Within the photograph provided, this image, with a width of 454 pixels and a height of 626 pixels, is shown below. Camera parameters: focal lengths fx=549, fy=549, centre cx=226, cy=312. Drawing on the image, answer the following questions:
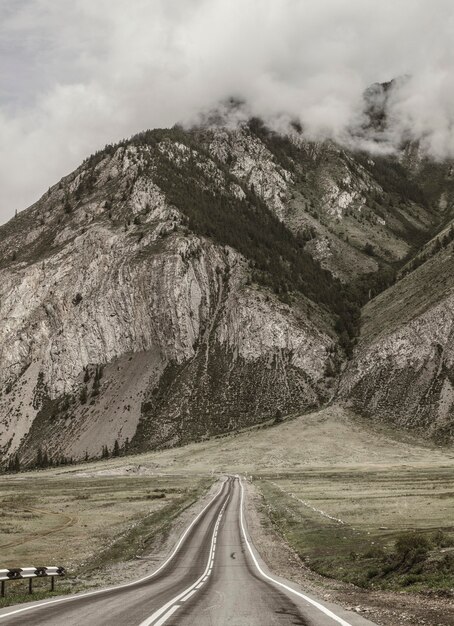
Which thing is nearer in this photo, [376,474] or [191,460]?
[376,474]

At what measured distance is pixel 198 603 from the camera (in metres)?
19.2

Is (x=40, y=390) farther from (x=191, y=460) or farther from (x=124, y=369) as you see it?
(x=191, y=460)

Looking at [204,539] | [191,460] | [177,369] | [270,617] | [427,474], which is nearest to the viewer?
[270,617]

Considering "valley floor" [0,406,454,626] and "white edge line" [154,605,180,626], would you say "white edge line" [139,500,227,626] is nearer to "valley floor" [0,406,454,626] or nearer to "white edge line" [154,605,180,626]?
"white edge line" [154,605,180,626]

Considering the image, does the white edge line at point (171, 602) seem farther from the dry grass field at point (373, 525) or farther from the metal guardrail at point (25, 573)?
the metal guardrail at point (25, 573)

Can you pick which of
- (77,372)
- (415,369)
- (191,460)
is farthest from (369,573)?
(77,372)

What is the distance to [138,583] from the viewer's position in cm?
2556

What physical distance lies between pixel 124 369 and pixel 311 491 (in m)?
129

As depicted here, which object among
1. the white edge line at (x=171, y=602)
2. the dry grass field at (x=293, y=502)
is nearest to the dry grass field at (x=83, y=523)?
the dry grass field at (x=293, y=502)

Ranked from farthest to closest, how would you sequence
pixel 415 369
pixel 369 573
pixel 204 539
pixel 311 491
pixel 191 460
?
pixel 415 369 → pixel 191 460 → pixel 311 491 → pixel 204 539 → pixel 369 573

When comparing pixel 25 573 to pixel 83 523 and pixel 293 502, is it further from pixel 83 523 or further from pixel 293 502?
pixel 293 502

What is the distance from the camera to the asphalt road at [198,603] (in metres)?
15.6

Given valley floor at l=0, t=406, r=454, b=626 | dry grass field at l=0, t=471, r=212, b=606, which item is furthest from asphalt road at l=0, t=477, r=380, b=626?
dry grass field at l=0, t=471, r=212, b=606

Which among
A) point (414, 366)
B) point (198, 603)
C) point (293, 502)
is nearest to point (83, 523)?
point (293, 502)
